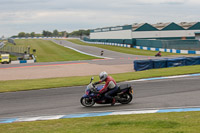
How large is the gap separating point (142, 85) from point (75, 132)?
11776mm

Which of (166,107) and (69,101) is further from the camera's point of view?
(69,101)

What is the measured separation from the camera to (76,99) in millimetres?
16406

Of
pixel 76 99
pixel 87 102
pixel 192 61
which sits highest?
pixel 192 61

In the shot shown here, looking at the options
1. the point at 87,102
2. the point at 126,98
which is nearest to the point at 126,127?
the point at 126,98

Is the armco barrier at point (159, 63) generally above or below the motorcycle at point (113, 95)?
above

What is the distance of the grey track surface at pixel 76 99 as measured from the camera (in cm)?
1395

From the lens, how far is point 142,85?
20031 mm

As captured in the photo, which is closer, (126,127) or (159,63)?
(126,127)

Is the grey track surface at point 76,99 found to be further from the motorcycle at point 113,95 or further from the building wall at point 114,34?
the building wall at point 114,34

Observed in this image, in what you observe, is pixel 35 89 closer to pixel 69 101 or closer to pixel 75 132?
pixel 69 101

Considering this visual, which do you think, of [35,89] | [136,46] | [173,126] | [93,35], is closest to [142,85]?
[35,89]

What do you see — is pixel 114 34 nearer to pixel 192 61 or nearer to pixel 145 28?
pixel 145 28

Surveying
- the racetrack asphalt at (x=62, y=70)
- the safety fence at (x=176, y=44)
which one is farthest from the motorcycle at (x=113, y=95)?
the safety fence at (x=176, y=44)

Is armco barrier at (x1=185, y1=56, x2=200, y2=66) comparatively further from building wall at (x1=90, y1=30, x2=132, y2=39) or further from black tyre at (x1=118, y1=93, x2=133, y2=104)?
building wall at (x1=90, y1=30, x2=132, y2=39)
